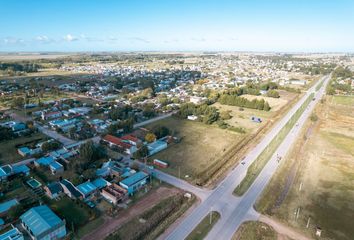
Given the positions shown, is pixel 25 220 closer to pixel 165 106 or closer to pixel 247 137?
pixel 247 137

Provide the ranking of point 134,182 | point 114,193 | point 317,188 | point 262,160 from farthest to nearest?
point 262,160, point 317,188, point 134,182, point 114,193

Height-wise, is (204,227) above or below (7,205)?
below

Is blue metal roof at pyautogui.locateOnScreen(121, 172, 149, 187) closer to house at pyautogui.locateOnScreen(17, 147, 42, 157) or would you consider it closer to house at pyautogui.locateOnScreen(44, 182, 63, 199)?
house at pyautogui.locateOnScreen(44, 182, 63, 199)

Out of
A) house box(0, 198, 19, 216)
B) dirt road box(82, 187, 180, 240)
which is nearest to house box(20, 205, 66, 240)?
dirt road box(82, 187, 180, 240)

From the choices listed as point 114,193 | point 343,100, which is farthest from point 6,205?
point 343,100

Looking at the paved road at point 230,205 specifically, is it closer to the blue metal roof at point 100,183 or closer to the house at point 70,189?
the blue metal roof at point 100,183

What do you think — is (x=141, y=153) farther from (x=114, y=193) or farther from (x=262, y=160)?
(x=262, y=160)
